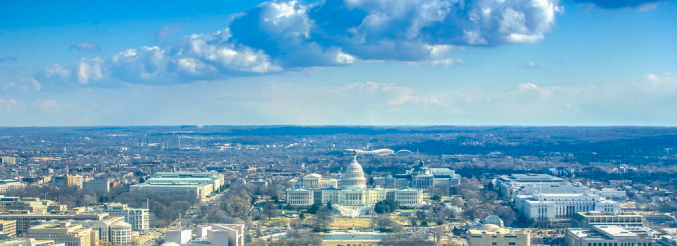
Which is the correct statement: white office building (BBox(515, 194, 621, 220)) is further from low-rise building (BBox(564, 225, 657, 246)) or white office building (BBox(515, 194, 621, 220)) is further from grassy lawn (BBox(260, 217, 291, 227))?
grassy lawn (BBox(260, 217, 291, 227))

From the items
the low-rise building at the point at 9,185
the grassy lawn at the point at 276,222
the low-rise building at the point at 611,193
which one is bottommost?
the grassy lawn at the point at 276,222

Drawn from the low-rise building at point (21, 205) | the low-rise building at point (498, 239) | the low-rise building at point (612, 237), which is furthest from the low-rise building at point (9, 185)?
the low-rise building at point (612, 237)

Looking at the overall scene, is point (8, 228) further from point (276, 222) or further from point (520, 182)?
point (520, 182)

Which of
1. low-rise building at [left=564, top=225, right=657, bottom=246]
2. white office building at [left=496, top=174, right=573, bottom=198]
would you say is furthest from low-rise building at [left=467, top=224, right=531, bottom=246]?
white office building at [left=496, top=174, right=573, bottom=198]

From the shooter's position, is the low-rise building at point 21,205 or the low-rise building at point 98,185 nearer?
the low-rise building at point 21,205

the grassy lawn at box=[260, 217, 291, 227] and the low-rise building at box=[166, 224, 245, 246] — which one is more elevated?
the low-rise building at box=[166, 224, 245, 246]

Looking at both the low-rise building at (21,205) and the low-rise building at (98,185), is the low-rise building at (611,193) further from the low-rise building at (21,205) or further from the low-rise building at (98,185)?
the low-rise building at (21,205)

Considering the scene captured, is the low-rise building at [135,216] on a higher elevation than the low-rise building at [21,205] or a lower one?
lower

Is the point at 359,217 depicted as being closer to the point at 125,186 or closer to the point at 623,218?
the point at 623,218
